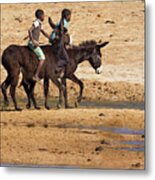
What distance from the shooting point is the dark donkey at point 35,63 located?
2250mm

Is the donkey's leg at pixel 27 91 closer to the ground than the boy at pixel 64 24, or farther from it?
closer to the ground

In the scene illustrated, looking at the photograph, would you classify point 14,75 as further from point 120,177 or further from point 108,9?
point 120,177

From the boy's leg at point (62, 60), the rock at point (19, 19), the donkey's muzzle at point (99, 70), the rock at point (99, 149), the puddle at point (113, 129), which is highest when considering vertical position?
the rock at point (19, 19)

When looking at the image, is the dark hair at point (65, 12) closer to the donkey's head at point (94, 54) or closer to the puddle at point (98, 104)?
the donkey's head at point (94, 54)

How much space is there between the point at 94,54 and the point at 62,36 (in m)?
0.17

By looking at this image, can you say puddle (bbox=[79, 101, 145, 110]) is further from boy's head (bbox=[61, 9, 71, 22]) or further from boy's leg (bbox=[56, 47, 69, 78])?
boy's head (bbox=[61, 9, 71, 22])

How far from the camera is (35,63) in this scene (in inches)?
90.1

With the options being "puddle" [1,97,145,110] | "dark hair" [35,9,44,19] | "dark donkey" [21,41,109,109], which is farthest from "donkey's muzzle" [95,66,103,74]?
"dark hair" [35,9,44,19]

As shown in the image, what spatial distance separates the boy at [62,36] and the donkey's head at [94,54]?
3.7 inches

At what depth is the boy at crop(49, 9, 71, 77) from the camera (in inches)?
88.8

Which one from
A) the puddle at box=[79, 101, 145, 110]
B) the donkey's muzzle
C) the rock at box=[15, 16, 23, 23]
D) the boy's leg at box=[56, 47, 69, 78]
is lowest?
the puddle at box=[79, 101, 145, 110]

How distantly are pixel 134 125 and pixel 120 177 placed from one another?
0.24 metres

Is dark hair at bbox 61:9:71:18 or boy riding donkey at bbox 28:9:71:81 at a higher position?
dark hair at bbox 61:9:71:18

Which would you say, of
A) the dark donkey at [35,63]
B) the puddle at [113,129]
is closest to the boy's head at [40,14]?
the dark donkey at [35,63]
